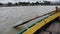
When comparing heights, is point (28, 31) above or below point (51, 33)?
above

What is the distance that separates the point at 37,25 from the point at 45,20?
3.48 ft

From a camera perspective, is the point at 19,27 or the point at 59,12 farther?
the point at 19,27

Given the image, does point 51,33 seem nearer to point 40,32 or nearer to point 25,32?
point 40,32

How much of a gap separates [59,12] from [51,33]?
6.40 feet

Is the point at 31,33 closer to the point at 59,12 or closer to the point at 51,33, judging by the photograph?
the point at 51,33

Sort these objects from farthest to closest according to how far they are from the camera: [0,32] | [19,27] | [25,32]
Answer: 1. [19,27]
2. [0,32]
3. [25,32]

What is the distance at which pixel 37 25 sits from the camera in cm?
525

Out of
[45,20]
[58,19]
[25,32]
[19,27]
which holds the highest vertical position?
[25,32]

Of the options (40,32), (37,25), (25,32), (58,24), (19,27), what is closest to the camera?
(25,32)

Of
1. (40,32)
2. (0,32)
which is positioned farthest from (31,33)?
(0,32)

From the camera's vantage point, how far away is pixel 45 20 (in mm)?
6223

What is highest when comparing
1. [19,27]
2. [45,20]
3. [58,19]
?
[45,20]

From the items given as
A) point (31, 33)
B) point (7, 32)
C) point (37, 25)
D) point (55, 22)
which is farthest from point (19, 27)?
point (31, 33)

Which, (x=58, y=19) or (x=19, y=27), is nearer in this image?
(x=58, y=19)
